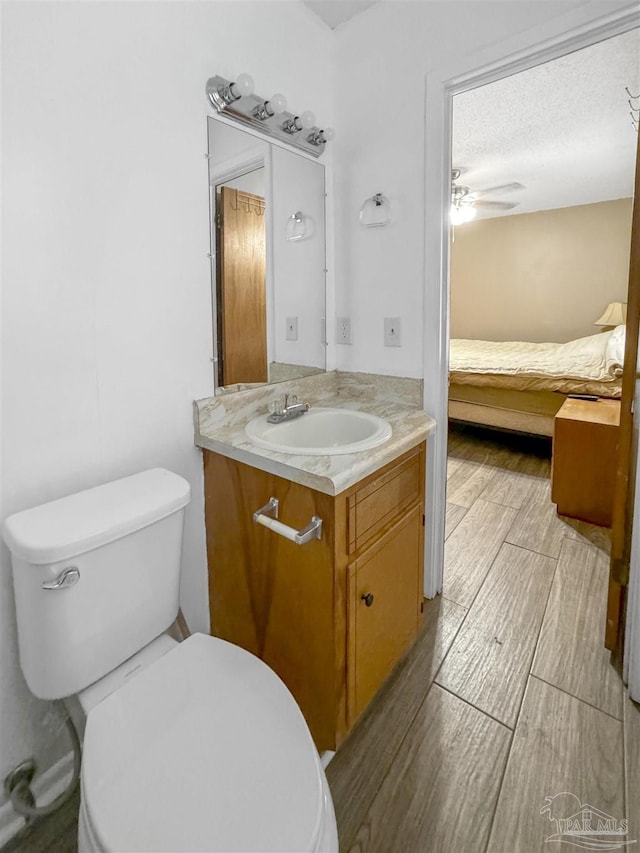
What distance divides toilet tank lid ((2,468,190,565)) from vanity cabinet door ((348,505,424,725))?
0.52 m

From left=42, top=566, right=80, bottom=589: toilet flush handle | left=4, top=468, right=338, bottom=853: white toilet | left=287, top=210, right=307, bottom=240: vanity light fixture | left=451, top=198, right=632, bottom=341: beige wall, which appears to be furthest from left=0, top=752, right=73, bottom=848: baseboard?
left=451, top=198, right=632, bottom=341: beige wall

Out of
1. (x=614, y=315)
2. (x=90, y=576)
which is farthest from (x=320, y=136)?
(x=614, y=315)

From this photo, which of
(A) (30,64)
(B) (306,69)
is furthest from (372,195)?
(A) (30,64)

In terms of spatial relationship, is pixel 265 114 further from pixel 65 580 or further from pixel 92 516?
pixel 65 580

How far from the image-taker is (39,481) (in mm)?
1064

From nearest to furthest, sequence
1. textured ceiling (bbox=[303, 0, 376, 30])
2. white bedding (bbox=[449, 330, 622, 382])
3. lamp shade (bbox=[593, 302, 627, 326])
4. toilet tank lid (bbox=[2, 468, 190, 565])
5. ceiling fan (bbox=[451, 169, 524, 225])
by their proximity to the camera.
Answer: toilet tank lid (bbox=[2, 468, 190, 565]), textured ceiling (bbox=[303, 0, 376, 30]), white bedding (bbox=[449, 330, 622, 382]), ceiling fan (bbox=[451, 169, 524, 225]), lamp shade (bbox=[593, 302, 627, 326])

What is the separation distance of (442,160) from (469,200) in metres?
2.86

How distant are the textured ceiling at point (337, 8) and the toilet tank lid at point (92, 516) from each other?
179cm

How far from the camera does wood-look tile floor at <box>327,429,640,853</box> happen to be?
1.07 meters

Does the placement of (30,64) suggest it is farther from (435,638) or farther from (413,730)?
(435,638)

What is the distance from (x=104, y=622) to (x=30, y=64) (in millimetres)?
1234

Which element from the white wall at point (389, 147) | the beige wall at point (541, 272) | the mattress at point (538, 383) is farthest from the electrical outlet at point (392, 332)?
the beige wall at point (541, 272)

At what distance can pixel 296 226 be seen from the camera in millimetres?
1705

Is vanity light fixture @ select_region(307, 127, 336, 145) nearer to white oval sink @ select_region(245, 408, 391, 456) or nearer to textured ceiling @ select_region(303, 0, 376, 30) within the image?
textured ceiling @ select_region(303, 0, 376, 30)
